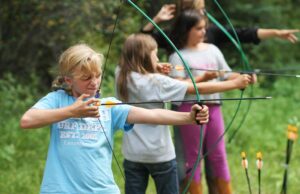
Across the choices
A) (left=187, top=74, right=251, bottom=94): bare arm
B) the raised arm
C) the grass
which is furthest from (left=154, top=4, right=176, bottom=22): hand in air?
the grass

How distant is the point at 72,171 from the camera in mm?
2822

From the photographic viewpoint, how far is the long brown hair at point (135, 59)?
142 inches

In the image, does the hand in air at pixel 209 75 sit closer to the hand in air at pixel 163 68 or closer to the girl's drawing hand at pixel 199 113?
the hand in air at pixel 163 68

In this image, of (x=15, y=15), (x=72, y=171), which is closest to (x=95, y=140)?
(x=72, y=171)

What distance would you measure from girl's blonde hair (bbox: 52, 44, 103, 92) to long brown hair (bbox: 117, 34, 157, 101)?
2.27 ft

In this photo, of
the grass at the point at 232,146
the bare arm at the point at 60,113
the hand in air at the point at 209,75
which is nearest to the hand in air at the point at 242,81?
the hand in air at the point at 209,75

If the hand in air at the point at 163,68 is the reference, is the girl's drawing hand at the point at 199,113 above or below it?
below

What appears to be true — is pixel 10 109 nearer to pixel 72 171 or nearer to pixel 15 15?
pixel 15 15

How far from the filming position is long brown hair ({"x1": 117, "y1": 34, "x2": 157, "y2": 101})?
3.61 m

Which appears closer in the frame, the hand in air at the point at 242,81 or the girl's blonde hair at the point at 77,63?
the girl's blonde hair at the point at 77,63

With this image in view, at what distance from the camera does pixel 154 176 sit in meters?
3.68

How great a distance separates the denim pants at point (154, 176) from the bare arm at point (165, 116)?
0.78m

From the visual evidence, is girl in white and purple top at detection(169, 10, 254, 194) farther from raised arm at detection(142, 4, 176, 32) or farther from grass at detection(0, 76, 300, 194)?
grass at detection(0, 76, 300, 194)

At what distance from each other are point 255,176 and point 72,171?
2894 millimetres
